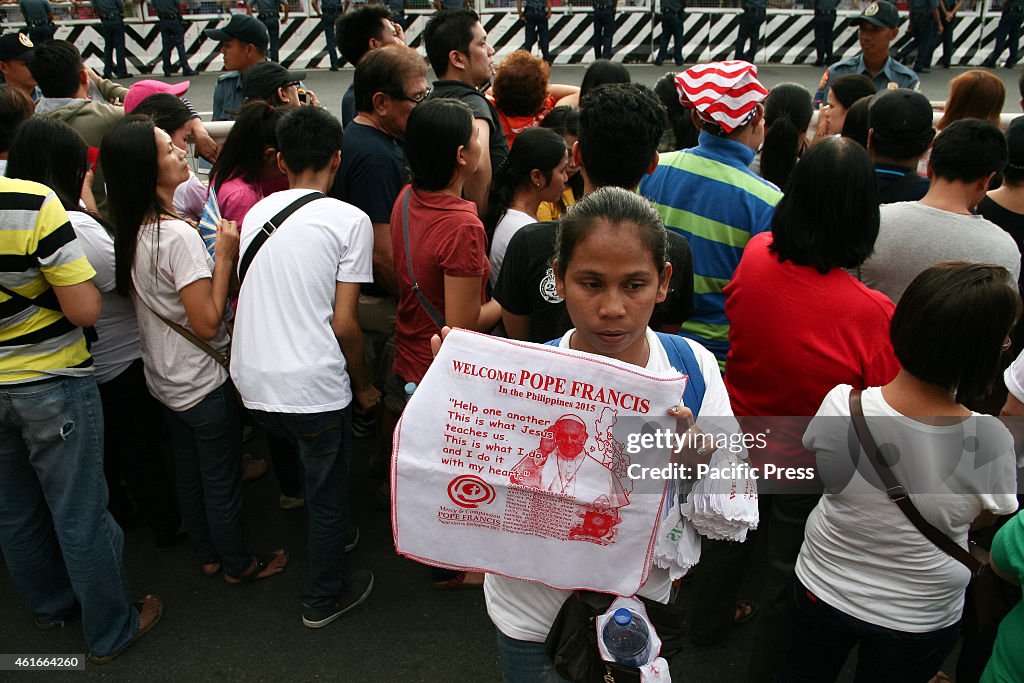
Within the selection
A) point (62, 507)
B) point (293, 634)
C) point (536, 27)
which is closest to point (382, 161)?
point (62, 507)

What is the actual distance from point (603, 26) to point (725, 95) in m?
13.0

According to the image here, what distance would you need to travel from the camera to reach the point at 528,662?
1851mm

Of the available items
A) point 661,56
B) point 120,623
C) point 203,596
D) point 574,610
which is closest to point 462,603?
point 203,596

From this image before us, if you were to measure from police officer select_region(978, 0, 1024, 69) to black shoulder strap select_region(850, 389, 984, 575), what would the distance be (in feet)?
51.1

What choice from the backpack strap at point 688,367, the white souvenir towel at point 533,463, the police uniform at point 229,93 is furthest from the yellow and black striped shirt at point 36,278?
the police uniform at point 229,93

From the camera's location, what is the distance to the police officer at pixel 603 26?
14.6 m

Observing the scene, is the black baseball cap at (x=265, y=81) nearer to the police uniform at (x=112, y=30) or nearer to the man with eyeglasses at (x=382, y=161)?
the man with eyeglasses at (x=382, y=161)

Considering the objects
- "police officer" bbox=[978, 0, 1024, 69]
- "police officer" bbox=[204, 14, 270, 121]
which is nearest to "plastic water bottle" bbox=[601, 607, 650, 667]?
"police officer" bbox=[204, 14, 270, 121]

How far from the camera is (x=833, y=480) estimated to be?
201cm

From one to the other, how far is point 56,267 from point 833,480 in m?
2.39

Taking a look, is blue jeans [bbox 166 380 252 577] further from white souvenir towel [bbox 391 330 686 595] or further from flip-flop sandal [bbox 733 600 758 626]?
flip-flop sandal [bbox 733 600 758 626]

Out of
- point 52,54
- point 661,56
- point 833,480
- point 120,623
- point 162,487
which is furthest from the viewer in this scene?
point 661,56

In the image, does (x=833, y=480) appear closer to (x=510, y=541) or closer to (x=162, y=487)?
(x=510, y=541)

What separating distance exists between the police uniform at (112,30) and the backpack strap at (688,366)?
49.7 ft
